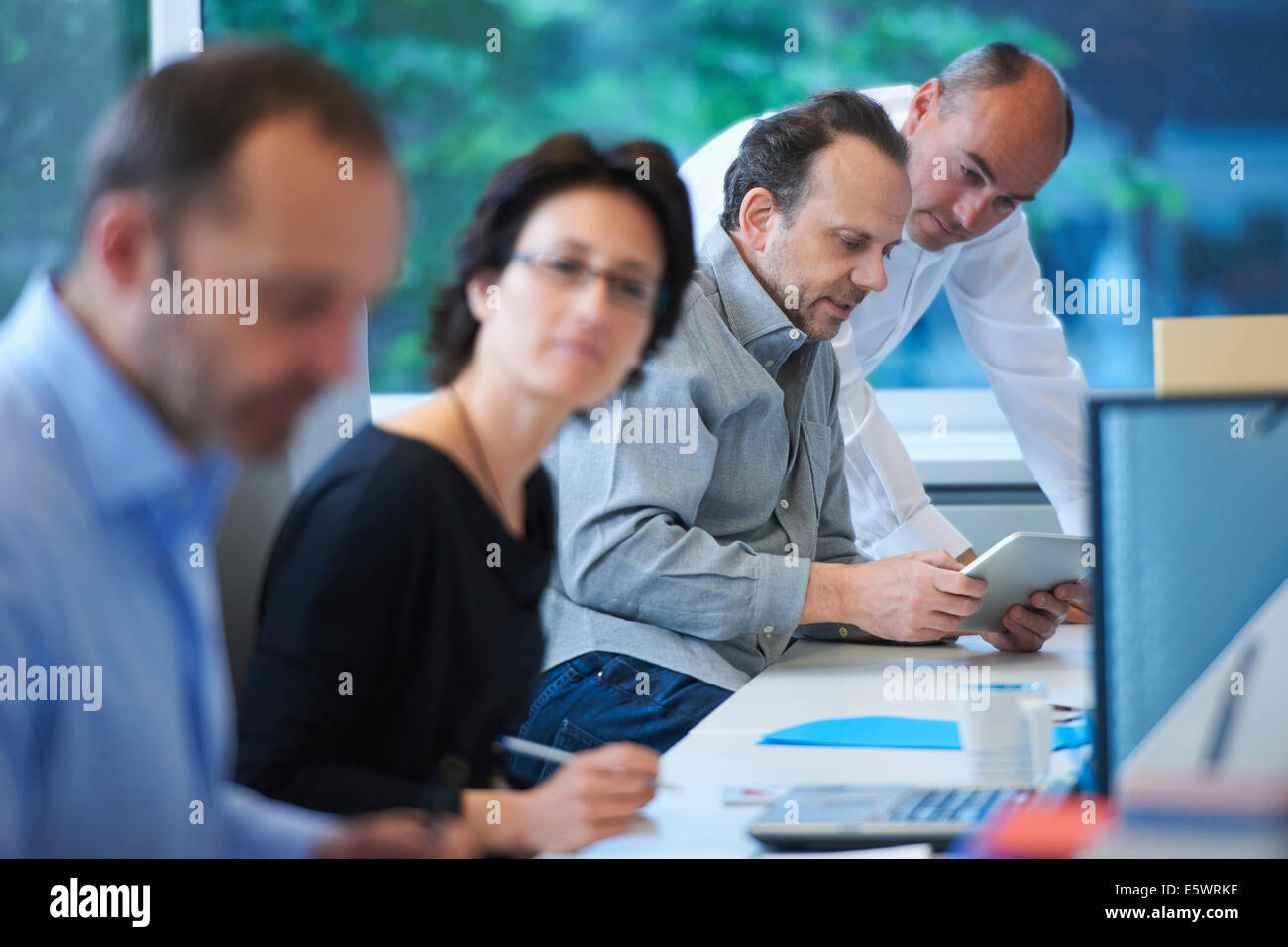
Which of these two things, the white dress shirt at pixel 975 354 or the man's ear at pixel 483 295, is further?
the white dress shirt at pixel 975 354

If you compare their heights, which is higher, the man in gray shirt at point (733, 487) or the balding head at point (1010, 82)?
the balding head at point (1010, 82)

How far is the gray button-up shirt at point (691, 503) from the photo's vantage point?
152 cm

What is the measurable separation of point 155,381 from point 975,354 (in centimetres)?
208

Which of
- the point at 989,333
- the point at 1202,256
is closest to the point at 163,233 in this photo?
the point at 989,333

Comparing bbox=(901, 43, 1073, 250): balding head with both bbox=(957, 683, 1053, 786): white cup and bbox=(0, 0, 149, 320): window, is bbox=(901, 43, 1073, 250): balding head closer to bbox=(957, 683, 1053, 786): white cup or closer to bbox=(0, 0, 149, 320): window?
bbox=(957, 683, 1053, 786): white cup

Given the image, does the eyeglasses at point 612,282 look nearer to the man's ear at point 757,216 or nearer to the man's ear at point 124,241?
the man's ear at point 124,241

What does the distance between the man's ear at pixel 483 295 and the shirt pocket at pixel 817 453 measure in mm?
864

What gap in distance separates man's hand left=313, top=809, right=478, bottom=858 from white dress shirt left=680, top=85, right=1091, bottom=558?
1415 millimetres

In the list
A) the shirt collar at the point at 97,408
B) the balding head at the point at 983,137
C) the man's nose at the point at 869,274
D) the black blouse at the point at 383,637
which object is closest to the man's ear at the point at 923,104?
the balding head at the point at 983,137

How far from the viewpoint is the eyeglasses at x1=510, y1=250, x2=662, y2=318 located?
939 mm

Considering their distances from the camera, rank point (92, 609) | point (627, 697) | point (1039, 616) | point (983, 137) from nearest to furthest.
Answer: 1. point (92, 609)
2. point (627, 697)
3. point (1039, 616)
4. point (983, 137)

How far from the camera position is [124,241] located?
2.12 ft

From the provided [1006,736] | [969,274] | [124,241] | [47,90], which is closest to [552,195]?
[124,241]

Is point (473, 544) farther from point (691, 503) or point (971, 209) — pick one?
point (971, 209)
